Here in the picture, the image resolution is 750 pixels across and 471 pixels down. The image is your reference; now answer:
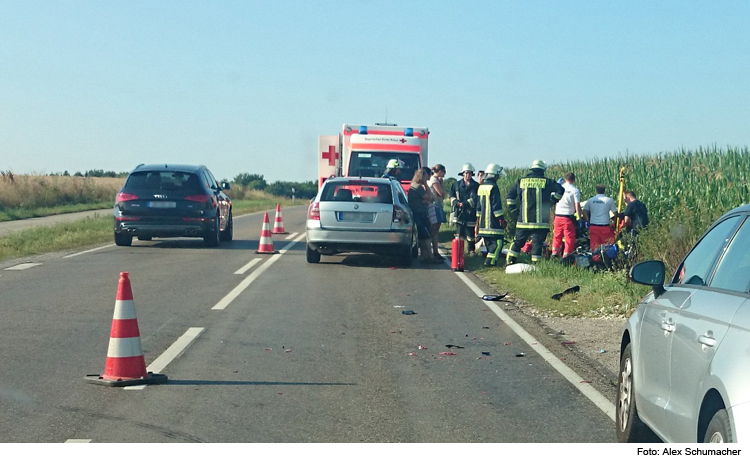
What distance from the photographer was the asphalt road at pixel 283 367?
6.45 m

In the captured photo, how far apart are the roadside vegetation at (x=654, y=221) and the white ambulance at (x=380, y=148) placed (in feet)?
7.60

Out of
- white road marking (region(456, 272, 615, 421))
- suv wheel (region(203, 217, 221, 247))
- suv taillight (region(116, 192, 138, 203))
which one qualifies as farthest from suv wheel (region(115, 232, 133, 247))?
white road marking (region(456, 272, 615, 421))

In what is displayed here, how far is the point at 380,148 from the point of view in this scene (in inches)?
1045

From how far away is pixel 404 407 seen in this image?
23.4ft

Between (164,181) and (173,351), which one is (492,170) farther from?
(173,351)

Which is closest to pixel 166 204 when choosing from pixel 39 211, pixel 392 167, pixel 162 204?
pixel 162 204

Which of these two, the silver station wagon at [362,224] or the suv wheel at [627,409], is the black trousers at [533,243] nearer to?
the silver station wagon at [362,224]

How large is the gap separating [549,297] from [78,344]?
6641 millimetres

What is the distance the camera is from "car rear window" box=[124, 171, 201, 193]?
2178 cm

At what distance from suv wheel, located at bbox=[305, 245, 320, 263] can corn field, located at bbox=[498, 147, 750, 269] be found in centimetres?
579

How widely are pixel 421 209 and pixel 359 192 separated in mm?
1394

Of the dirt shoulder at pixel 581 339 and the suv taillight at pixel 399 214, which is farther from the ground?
the suv taillight at pixel 399 214

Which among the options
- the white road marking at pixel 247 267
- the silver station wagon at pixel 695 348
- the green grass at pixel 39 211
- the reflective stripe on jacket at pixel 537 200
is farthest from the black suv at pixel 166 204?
the silver station wagon at pixel 695 348
